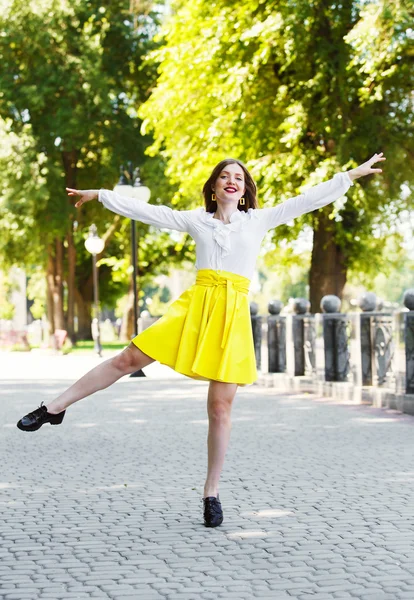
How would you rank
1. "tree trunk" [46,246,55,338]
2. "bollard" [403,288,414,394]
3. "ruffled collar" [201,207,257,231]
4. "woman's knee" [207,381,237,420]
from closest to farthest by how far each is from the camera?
"woman's knee" [207,381,237,420], "ruffled collar" [201,207,257,231], "bollard" [403,288,414,394], "tree trunk" [46,246,55,338]

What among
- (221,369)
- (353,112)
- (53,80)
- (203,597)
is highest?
(53,80)

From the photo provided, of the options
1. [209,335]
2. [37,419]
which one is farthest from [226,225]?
[37,419]

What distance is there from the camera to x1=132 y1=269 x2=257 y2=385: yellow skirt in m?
6.23

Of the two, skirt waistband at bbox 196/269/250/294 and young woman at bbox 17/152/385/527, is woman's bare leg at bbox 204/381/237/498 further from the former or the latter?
skirt waistband at bbox 196/269/250/294

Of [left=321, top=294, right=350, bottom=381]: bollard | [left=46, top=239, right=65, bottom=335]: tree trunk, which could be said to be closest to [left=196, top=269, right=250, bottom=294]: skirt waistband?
[left=321, top=294, right=350, bottom=381]: bollard

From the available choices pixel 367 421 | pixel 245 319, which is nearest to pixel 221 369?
pixel 245 319

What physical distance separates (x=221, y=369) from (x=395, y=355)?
8193 millimetres

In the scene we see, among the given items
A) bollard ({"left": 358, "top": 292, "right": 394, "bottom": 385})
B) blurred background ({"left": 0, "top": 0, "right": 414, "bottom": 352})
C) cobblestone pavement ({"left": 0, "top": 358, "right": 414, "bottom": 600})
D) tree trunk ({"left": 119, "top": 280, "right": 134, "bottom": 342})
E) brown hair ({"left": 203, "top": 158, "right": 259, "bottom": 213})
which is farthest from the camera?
tree trunk ({"left": 119, "top": 280, "right": 134, "bottom": 342})

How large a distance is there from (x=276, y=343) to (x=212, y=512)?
1422 centimetres

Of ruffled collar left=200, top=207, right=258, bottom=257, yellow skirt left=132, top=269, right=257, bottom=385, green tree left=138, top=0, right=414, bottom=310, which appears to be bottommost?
yellow skirt left=132, top=269, right=257, bottom=385

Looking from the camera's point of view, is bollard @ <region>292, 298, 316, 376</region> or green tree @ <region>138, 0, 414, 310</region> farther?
green tree @ <region>138, 0, 414, 310</region>

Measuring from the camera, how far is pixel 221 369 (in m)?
6.19

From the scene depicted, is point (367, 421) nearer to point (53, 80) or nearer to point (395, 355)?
point (395, 355)

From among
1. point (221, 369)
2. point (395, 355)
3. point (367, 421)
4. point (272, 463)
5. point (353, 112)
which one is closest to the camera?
point (221, 369)
